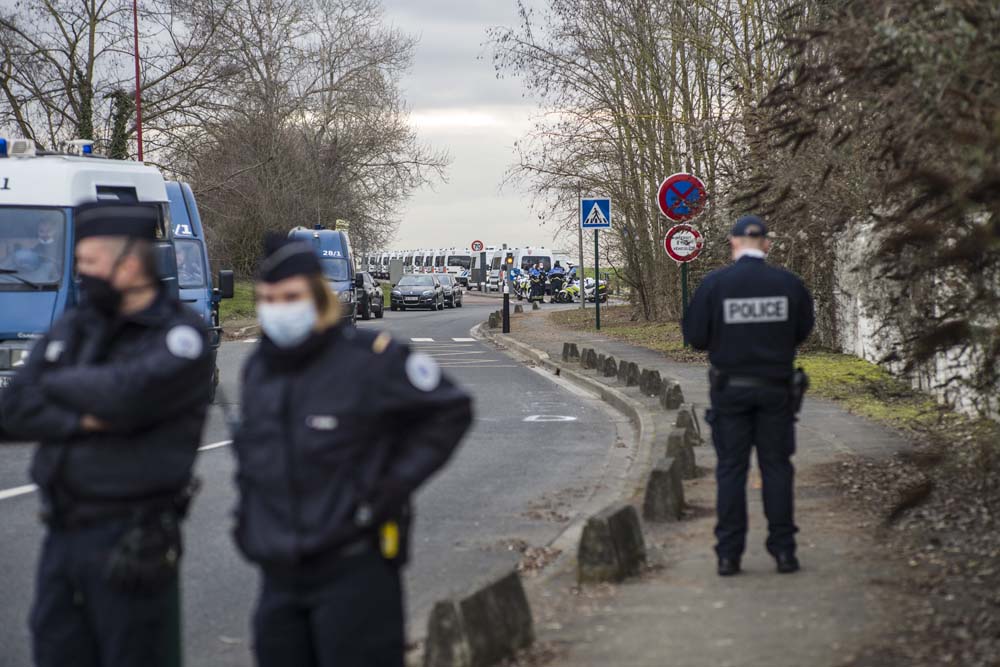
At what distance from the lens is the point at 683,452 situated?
421 inches

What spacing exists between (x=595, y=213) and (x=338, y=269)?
1140 centimetres

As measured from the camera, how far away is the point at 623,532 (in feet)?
23.7

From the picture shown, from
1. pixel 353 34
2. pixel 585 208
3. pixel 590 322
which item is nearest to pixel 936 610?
pixel 585 208

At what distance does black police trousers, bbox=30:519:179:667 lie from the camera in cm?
392

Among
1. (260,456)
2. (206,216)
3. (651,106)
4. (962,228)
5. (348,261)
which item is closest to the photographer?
(260,456)

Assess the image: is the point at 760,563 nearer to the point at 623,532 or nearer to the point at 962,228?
the point at 623,532

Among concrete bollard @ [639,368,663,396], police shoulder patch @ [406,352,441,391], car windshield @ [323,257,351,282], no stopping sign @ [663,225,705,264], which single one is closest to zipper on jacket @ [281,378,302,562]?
police shoulder patch @ [406,352,441,391]

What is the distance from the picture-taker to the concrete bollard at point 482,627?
532 centimetres

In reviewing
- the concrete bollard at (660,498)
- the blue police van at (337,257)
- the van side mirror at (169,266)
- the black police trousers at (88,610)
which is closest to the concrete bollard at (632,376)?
the van side mirror at (169,266)

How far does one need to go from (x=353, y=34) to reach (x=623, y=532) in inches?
2064

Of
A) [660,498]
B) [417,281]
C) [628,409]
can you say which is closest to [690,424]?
[660,498]

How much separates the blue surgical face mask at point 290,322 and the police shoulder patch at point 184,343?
1.39 ft

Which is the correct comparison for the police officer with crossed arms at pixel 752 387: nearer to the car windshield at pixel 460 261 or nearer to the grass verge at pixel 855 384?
the grass verge at pixel 855 384

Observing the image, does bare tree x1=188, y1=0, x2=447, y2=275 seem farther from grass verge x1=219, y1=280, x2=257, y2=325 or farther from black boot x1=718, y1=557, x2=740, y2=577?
black boot x1=718, y1=557, x2=740, y2=577
